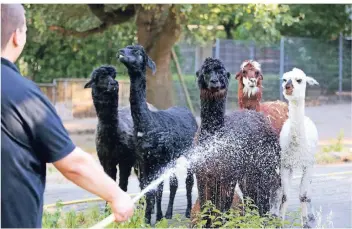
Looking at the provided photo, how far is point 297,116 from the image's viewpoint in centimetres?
612

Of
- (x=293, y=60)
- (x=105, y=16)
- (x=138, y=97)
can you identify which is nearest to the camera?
(x=138, y=97)

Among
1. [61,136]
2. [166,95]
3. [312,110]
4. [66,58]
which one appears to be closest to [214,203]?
[61,136]

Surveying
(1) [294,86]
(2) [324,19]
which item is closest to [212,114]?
(1) [294,86]

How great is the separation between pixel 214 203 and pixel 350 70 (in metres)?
19.6

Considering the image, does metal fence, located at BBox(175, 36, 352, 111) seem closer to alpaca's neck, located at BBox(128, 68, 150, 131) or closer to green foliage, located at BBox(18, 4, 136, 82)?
green foliage, located at BBox(18, 4, 136, 82)

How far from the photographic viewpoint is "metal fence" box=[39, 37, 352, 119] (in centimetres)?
2156

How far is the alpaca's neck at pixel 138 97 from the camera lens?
21.3 ft

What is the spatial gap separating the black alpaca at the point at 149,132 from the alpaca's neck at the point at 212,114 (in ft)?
2.83

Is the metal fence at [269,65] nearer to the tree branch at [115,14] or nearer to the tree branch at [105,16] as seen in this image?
the tree branch at [105,16]

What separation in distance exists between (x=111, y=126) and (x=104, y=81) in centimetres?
52

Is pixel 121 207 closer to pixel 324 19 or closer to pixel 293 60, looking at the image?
pixel 293 60

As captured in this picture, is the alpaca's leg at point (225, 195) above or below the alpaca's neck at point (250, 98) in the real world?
below

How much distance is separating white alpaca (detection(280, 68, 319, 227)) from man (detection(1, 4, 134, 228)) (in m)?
3.12

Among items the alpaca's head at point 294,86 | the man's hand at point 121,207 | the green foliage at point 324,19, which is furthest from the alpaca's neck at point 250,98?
the green foliage at point 324,19
